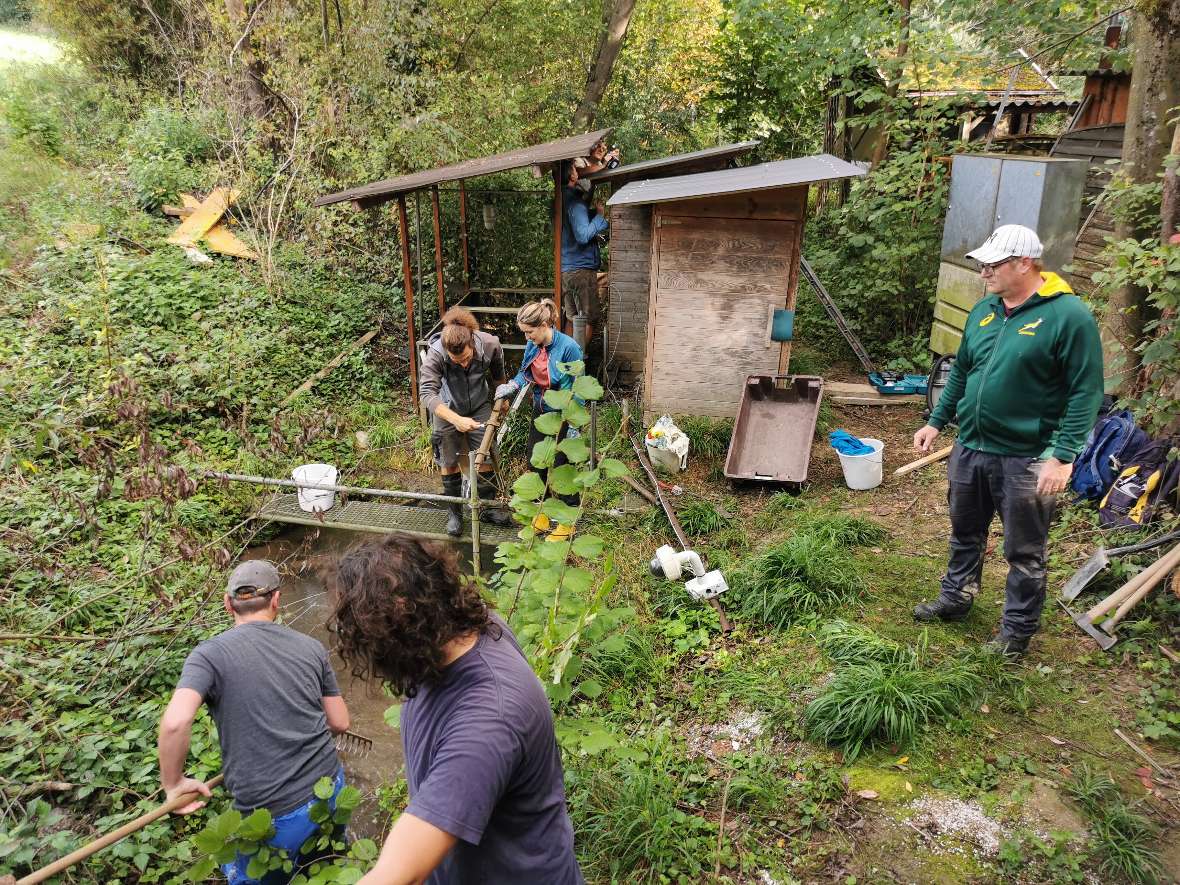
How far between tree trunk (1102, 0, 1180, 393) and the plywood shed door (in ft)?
8.33

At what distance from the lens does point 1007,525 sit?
12.5 ft

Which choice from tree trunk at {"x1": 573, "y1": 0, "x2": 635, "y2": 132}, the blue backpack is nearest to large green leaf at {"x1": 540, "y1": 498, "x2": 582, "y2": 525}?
the blue backpack

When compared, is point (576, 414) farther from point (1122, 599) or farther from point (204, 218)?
point (204, 218)

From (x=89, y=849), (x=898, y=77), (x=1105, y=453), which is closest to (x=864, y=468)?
(x=1105, y=453)

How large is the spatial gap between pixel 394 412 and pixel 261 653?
6.02 metres

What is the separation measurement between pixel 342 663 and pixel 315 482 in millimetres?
3720

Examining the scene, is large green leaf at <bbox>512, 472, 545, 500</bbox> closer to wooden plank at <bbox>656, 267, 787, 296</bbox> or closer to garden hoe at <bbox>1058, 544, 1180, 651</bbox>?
garden hoe at <bbox>1058, 544, 1180, 651</bbox>

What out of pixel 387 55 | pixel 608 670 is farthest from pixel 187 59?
pixel 608 670

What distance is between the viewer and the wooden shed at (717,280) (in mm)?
6934

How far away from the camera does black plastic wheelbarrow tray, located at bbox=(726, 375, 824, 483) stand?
21.8 feet

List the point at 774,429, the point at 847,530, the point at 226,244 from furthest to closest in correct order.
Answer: the point at 226,244 → the point at 774,429 → the point at 847,530

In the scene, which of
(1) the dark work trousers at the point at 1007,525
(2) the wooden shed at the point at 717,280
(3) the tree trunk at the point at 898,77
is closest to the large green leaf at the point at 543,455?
(1) the dark work trousers at the point at 1007,525

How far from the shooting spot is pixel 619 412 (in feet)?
26.4

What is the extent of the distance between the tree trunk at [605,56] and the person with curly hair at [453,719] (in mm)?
13051
